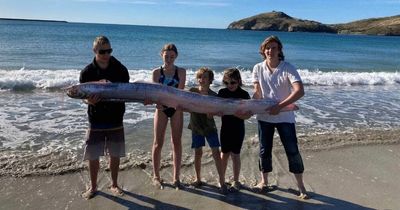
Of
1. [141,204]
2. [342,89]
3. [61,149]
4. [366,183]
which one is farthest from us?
[342,89]

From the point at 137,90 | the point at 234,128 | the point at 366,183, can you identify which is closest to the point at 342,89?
the point at 366,183

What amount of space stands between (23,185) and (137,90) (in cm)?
230

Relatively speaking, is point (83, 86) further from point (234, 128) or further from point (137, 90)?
point (234, 128)

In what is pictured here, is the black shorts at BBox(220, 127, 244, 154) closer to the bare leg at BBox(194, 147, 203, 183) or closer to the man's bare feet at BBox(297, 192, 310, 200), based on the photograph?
Result: the bare leg at BBox(194, 147, 203, 183)

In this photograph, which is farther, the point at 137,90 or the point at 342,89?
the point at 342,89

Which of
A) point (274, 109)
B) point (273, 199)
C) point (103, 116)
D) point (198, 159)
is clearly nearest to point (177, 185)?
point (198, 159)

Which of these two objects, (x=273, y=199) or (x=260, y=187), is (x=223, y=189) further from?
(x=273, y=199)

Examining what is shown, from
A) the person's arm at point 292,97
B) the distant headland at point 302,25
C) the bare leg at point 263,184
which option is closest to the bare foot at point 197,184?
the bare leg at point 263,184

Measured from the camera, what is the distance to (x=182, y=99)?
5332 mm

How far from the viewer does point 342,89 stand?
59.0 feet

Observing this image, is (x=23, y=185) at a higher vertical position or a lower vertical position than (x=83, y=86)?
lower

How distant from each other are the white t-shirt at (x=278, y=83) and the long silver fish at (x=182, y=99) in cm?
19

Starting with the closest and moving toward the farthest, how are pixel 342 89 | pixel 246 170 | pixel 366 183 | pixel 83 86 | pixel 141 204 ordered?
pixel 83 86, pixel 141 204, pixel 366 183, pixel 246 170, pixel 342 89

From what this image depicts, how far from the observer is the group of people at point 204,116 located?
5.36 meters
